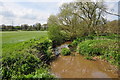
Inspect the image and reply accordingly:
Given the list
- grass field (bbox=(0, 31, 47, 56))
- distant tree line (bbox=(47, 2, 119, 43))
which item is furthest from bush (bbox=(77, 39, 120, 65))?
distant tree line (bbox=(47, 2, 119, 43))

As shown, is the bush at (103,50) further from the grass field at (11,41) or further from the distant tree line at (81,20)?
the distant tree line at (81,20)

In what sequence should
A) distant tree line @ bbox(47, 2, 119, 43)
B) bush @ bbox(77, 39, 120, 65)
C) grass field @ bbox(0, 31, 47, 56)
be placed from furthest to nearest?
distant tree line @ bbox(47, 2, 119, 43)
bush @ bbox(77, 39, 120, 65)
grass field @ bbox(0, 31, 47, 56)

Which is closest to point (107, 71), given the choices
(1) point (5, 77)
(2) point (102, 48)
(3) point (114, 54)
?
(3) point (114, 54)

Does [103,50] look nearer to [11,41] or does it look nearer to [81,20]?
[11,41]

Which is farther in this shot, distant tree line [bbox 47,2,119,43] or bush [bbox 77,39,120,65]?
distant tree line [bbox 47,2,119,43]

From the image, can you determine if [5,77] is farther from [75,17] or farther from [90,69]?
[75,17]

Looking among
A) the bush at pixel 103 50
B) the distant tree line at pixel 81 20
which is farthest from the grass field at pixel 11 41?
the bush at pixel 103 50

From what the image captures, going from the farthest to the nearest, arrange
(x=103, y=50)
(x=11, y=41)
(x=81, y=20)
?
1. (x=81, y=20)
2. (x=11, y=41)
3. (x=103, y=50)

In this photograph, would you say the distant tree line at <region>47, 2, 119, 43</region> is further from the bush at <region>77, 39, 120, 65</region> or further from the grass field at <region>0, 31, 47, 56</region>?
the bush at <region>77, 39, 120, 65</region>

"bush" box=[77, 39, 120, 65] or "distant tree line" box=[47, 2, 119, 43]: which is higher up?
"distant tree line" box=[47, 2, 119, 43]

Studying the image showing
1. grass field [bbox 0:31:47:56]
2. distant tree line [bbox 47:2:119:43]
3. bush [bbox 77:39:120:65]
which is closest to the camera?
grass field [bbox 0:31:47:56]

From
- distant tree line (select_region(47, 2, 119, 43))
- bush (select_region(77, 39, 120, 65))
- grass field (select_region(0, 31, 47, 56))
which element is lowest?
bush (select_region(77, 39, 120, 65))

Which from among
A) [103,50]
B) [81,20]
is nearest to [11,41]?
[103,50]

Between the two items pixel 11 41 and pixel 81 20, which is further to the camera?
pixel 81 20
